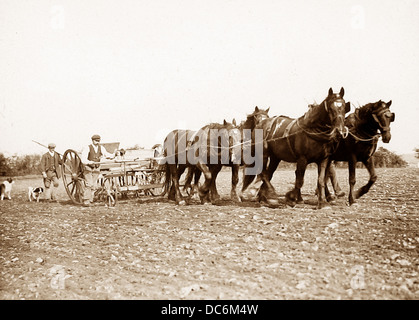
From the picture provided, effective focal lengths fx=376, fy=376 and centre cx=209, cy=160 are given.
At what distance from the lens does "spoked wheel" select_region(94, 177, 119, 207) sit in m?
11.9

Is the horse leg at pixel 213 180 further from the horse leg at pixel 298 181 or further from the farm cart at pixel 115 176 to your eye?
the horse leg at pixel 298 181

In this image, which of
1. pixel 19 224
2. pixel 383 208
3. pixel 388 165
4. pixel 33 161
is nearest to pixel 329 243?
pixel 383 208

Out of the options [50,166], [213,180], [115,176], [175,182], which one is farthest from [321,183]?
[50,166]

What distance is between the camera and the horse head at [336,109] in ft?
27.6

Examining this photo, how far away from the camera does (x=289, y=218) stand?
8.23 meters

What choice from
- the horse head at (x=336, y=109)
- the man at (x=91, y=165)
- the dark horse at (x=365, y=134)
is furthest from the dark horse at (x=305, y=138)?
the man at (x=91, y=165)

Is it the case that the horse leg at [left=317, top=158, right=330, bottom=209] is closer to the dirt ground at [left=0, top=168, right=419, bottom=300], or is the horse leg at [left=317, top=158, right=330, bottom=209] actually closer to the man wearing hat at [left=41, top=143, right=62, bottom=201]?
the dirt ground at [left=0, top=168, right=419, bottom=300]

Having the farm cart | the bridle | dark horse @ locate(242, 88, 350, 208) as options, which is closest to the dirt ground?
dark horse @ locate(242, 88, 350, 208)

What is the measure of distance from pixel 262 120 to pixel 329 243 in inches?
206

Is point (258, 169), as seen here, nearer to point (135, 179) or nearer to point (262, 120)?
point (262, 120)

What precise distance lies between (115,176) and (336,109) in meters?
6.99

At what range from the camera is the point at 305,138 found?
30.4ft
